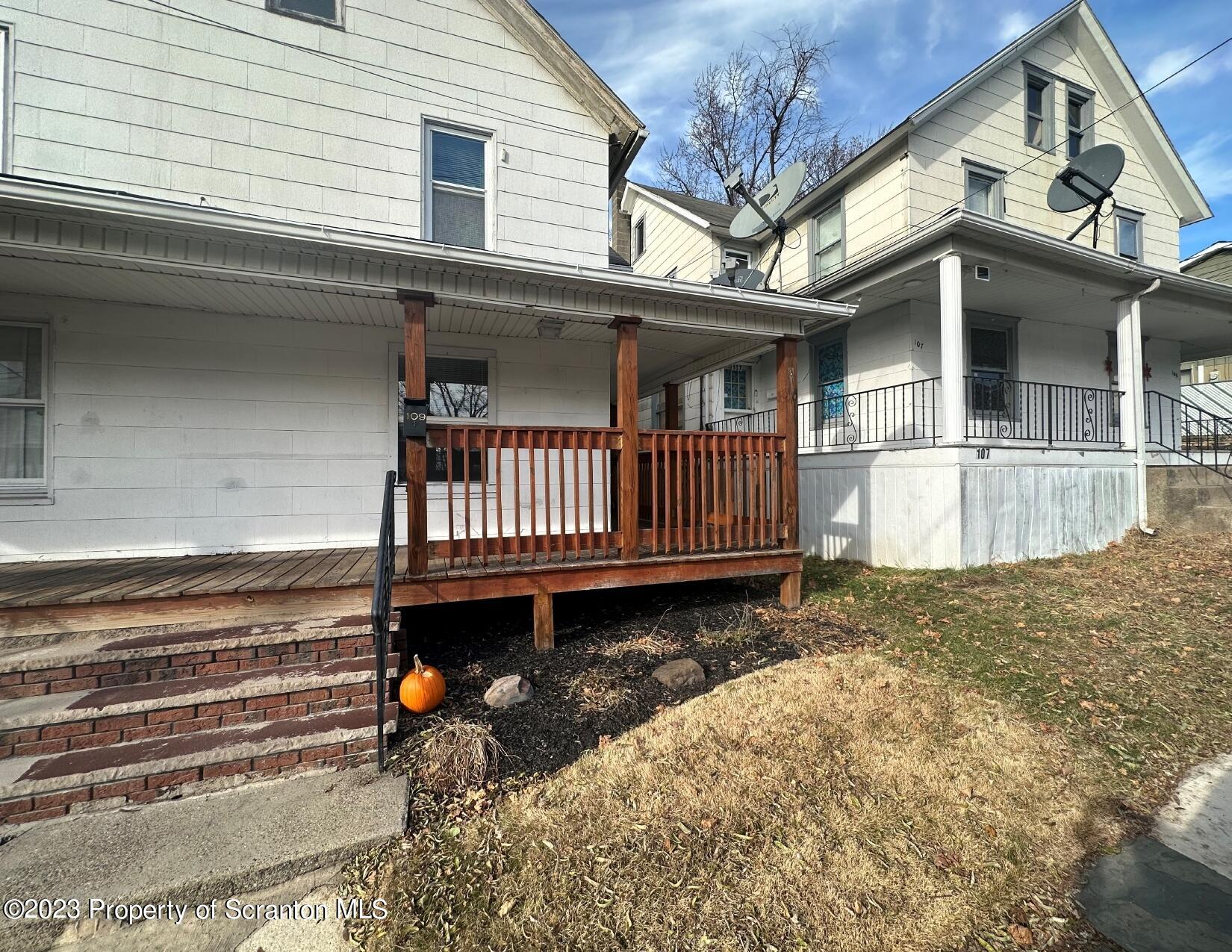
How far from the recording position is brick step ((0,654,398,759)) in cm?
268

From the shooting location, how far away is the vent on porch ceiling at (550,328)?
521 cm

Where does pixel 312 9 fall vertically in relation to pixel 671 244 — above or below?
below

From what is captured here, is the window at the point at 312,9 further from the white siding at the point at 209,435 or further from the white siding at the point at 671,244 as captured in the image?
the white siding at the point at 671,244

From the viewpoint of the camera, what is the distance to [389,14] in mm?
5410

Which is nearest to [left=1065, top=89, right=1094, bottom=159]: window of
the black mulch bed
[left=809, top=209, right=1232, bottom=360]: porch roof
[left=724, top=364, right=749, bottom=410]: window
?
[left=809, top=209, right=1232, bottom=360]: porch roof

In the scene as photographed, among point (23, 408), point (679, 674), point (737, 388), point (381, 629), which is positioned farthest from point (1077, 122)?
point (23, 408)

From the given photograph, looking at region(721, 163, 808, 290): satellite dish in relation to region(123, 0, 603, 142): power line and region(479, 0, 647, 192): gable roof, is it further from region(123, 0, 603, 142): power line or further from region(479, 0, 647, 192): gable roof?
region(123, 0, 603, 142): power line

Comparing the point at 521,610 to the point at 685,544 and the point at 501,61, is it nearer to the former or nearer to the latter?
the point at 685,544

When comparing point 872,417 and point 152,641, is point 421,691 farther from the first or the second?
point 872,417

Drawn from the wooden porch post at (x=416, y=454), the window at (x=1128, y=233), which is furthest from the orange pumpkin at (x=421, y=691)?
the window at (x=1128, y=233)

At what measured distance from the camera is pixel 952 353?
6.32 metres

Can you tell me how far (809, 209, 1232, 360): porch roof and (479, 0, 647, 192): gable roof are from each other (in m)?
3.54

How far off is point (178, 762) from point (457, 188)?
5.49 metres

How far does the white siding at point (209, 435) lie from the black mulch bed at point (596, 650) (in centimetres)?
151
